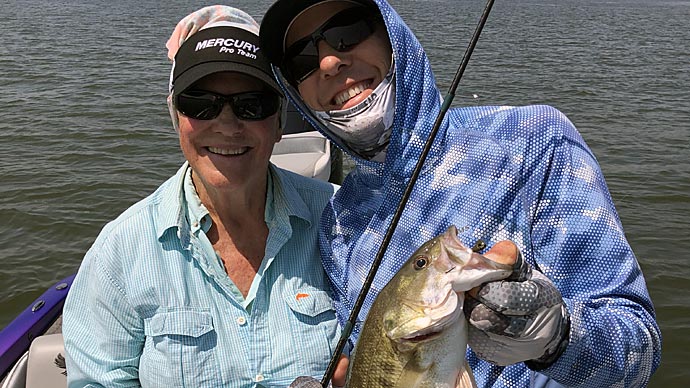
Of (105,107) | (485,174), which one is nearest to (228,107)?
(485,174)

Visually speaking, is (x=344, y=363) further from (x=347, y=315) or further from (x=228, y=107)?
(x=228, y=107)

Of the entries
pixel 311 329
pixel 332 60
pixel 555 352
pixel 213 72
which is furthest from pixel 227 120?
pixel 555 352

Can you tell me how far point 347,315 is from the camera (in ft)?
9.95

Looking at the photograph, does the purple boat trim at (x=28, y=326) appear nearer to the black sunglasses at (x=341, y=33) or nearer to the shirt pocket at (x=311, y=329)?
the shirt pocket at (x=311, y=329)

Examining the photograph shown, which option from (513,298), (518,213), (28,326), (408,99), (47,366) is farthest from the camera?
(28,326)

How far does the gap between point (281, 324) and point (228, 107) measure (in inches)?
38.3

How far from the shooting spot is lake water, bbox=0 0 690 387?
953 centimetres

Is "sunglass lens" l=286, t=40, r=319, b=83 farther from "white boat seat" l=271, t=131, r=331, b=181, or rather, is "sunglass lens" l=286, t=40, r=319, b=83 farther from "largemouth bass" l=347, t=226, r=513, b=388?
"white boat seat" l=271, t=131, r=331, b=181

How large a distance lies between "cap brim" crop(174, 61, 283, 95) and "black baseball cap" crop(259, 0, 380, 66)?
8cm

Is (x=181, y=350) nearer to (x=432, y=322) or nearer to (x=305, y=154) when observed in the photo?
(x=432, y=322)

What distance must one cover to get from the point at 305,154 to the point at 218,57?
2.77 m

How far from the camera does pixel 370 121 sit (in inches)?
106

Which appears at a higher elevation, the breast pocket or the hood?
the hood

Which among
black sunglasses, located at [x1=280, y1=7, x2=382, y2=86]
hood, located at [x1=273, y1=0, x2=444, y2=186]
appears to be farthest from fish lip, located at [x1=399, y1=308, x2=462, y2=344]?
black sunglasses, located at [x1=280, y1=7, x2=382, y2=86]
